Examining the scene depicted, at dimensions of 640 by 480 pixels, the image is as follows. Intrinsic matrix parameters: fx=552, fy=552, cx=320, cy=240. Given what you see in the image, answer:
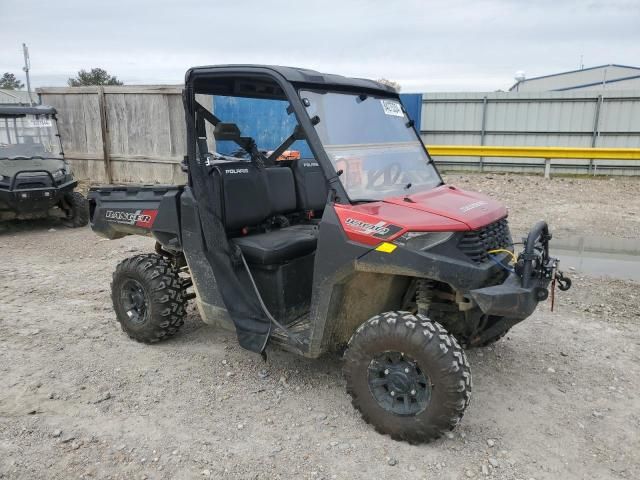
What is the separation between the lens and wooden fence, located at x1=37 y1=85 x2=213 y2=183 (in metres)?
11.8

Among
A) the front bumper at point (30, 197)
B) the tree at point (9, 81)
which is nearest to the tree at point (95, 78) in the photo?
the tree at point (9, 81)

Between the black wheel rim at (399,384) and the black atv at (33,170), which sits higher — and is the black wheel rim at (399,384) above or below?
below

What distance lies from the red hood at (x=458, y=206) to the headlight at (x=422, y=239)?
0.14m

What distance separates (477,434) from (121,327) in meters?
3.15

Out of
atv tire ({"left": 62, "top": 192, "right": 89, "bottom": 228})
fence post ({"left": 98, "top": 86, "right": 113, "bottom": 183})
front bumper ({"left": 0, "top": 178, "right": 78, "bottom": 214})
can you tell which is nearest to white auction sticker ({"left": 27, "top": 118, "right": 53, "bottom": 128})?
front bumper ({"left": 0, "top": 178, "right": 78, "bottom": 214})

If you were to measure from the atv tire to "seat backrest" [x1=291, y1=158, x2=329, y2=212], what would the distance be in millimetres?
5858

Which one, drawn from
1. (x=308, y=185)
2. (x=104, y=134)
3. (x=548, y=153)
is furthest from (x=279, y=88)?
(x=548, y=153)

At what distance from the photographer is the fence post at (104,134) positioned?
1229 centimetres

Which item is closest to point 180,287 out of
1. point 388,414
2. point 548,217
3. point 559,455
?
point 388,414

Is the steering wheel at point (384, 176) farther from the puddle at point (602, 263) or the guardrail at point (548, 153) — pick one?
the guardrail at point (548, 153)

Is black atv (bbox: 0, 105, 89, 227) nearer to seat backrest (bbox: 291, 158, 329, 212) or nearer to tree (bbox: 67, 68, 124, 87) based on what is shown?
seat backrest (bbox: 291, 158, 329, 212)

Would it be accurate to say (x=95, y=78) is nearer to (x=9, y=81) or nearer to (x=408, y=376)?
(x=9, y=81)

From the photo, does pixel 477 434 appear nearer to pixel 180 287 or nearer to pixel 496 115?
pixel 180 287

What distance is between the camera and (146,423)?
11.5 ft
